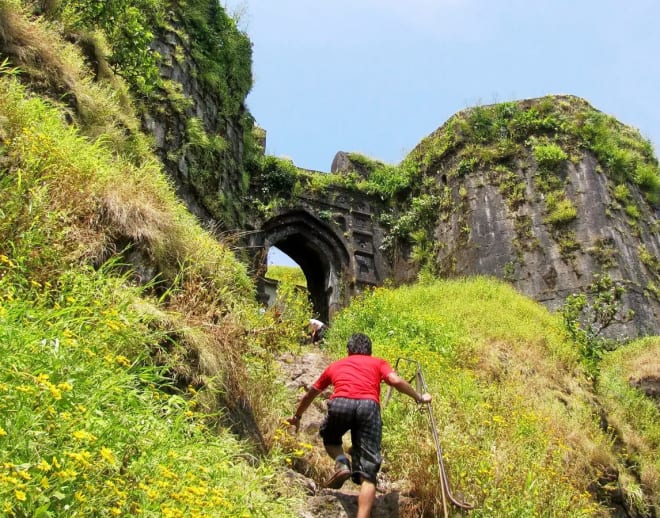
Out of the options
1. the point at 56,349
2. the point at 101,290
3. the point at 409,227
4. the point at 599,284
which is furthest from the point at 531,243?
the point at 56,349

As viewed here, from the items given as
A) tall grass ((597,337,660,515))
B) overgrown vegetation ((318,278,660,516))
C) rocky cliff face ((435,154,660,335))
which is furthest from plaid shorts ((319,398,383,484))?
rocky cliff face ((435,154,660,335))

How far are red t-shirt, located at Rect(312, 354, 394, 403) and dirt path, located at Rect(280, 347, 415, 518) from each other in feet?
2.20

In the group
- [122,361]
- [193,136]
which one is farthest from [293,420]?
[193,136]

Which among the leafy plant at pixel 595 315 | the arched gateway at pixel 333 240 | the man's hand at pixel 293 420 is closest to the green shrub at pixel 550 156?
the leafy plant at pixel 595 315

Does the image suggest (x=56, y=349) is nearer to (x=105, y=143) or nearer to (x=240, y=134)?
(x=105, y=143)

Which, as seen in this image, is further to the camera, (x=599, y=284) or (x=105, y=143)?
(x=599, y=284)

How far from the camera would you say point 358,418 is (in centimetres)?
426

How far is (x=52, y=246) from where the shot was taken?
3.96m

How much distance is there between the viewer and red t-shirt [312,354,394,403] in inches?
172

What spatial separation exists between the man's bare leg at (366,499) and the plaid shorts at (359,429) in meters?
0.05

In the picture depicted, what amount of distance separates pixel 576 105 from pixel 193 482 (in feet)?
46.6

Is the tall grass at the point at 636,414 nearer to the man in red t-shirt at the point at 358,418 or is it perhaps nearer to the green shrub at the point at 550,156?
the man in red t-shirt at the point at 358,418

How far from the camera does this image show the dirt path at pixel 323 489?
13.5 feet

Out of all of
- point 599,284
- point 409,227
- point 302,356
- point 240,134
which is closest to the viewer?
point 302,356
